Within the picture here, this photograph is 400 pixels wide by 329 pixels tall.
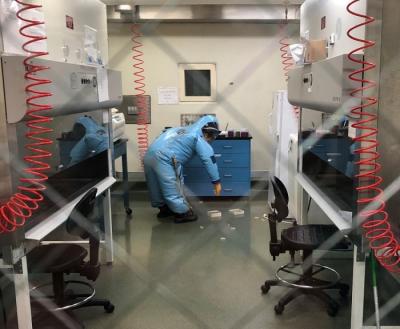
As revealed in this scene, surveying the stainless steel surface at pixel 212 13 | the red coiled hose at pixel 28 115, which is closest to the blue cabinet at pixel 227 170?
the stainless steel surface at pixel 212 13

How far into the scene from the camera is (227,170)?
4.55 meters

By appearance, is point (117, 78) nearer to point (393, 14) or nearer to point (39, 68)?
point (39, 68)

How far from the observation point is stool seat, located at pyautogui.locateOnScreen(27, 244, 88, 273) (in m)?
2.11

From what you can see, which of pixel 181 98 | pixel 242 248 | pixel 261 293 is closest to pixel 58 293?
pixel 261 293

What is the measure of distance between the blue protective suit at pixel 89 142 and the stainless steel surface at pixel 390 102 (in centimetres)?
180

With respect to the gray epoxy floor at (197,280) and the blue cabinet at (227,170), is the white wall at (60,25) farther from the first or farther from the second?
the blue cabinet at (227,170)

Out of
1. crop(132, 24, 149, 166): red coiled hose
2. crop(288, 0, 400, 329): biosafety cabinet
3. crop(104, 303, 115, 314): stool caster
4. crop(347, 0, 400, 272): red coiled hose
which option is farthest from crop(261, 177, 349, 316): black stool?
crop(132, 24, 149, 166): red coiled hose

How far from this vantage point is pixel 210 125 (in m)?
4.07

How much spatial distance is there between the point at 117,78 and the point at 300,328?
2024 millimetres

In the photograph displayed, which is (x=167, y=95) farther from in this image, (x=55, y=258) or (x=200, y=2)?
(x=55, y=258)

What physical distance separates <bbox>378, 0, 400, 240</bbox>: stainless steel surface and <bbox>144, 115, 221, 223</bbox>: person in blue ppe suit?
2.45 m

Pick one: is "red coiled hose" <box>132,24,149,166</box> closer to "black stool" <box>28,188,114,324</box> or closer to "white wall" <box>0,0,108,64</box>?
"white wall" <box>0,0,108,64</box>

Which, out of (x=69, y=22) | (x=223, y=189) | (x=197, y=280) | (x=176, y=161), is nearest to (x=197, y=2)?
(x=176, y=161)

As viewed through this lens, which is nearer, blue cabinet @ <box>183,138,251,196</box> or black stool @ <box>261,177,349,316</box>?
black stool @ <box>261,177,349,316</box>
